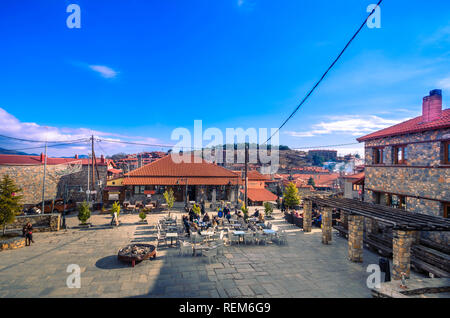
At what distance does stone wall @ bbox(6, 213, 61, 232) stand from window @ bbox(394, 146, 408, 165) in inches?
947

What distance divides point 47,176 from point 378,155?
36.9m

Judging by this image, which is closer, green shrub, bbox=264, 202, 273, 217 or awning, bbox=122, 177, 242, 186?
green shrub, bbox=264, 202, 273, 217

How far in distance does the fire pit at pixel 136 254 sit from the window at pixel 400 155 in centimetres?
1556

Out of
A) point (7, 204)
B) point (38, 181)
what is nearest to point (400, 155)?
point (7, 204)

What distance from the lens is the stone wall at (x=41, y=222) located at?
659 inches

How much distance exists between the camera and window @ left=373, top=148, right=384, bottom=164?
16250 mm

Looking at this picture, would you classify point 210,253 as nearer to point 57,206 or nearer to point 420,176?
point 420,176

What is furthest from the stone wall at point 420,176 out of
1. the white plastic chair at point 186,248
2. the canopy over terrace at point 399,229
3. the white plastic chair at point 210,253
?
the white plastic chair at point 186,248

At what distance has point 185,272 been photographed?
Answer: 31.4 ft

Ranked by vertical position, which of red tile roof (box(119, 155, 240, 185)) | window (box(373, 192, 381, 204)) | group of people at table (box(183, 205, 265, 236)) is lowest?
group of people at table (box(183, 205, 265, 236))

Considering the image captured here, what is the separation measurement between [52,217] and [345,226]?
21.1 metres

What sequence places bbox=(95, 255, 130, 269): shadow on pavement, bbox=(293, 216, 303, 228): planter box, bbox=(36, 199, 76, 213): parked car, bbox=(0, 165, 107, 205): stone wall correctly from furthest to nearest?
1. bbox=(0, 165, 107, 205): stone wall
2. bbox=(36, 199, 76, 213): parked car
3. bbox=(293, 216, 303, 228): planter box
4. bbox=(95, 255, 130, 269): shadow on pavement

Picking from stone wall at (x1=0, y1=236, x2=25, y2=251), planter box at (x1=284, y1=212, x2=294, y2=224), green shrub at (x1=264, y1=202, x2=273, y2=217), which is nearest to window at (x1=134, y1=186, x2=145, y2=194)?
stone wall at (x1=0, y1=236, x2=25, y2=251)

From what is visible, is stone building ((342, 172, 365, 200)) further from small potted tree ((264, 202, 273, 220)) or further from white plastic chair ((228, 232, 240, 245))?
white plastic chair ((228, 232, 240, 245))
